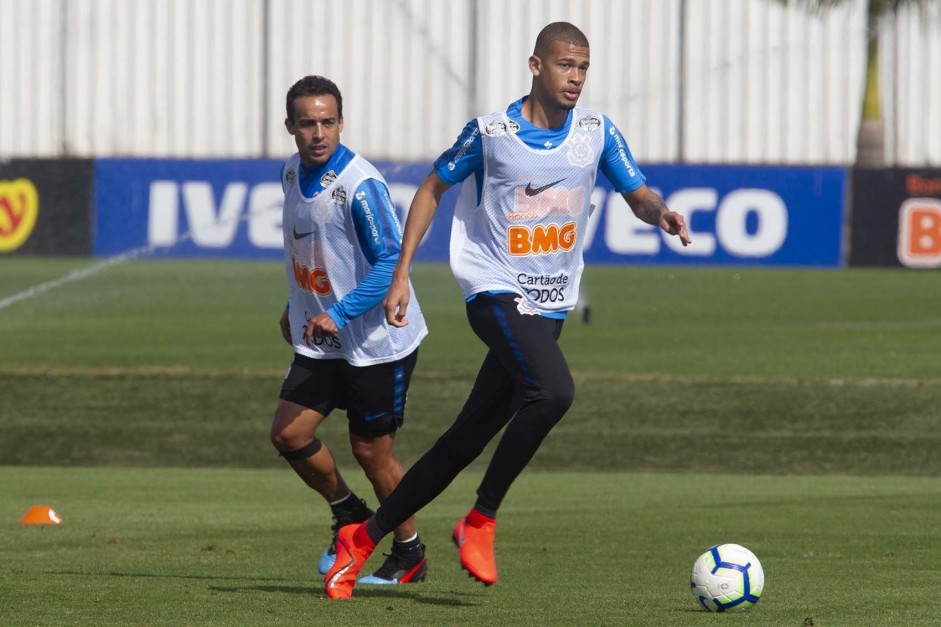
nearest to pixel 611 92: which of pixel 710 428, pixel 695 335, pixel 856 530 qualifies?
pixel 695 335

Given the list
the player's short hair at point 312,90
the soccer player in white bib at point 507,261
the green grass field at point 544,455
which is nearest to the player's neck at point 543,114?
the soccer player in white bib at point 507,261

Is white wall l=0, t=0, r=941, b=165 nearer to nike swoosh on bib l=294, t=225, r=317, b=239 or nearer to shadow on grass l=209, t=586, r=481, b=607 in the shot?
nike swoosh on bib l=294, t=225, r=317, b=239

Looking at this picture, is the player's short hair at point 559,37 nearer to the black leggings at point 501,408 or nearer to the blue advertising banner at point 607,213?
the black leggings at point 501,408

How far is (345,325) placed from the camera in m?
7.12

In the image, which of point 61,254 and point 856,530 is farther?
point 61,254

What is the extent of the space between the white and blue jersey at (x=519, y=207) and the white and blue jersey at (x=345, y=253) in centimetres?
45

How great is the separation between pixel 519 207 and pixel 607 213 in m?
20.8

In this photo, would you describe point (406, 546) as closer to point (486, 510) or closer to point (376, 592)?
point (376, 592)

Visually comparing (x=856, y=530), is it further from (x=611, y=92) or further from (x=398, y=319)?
(x=611, y=92)

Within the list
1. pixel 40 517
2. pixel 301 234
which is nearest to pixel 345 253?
pixel 301 234

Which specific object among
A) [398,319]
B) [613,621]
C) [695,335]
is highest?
[398,319]

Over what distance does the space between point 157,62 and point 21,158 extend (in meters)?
12.1

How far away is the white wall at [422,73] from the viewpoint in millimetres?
38000

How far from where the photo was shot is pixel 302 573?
7.65 meters
